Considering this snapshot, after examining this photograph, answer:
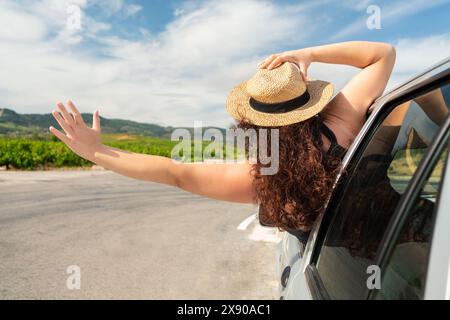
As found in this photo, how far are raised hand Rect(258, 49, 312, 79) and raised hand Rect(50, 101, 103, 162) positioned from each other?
2.71 ft

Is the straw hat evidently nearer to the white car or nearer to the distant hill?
the white car

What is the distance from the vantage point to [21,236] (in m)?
7.70

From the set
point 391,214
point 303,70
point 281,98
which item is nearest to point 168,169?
point 281,98

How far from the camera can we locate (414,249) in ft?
3.79

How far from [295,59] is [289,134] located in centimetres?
42

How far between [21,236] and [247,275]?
4267mm

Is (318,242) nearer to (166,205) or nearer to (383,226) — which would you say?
(383,226)

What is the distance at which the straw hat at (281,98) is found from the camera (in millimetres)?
1904

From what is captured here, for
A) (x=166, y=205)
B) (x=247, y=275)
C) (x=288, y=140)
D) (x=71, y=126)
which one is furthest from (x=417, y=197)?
(x=166, y=205)

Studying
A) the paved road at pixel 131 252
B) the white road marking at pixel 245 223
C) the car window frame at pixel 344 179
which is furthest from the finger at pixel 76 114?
the white road marking at pixel 245 223

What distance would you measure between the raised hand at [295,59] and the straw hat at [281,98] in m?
0.05

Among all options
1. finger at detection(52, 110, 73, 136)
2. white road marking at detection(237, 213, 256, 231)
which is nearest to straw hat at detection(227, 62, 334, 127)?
finger at detection(52, 110, 73, 136)

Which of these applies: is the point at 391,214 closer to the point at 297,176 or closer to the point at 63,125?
the point at 297,176

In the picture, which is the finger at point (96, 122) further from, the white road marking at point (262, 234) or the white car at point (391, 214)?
the white road marking at point (262, 234)
